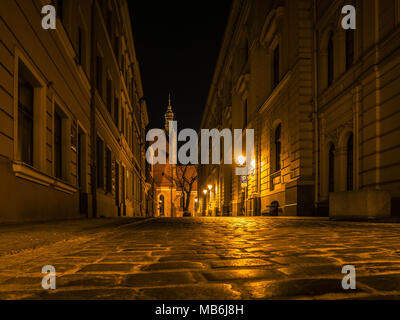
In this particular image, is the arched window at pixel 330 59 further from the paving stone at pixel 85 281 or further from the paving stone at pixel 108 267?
the paving stone at pixel 85 281

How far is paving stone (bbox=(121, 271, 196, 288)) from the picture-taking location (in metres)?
2.04

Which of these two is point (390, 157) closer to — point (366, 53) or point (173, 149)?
point (366, 53)

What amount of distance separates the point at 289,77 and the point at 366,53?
5421 mm

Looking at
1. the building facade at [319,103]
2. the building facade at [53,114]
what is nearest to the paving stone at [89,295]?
the building facade at [53,114]

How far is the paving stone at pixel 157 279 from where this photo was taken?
2041 millimetres

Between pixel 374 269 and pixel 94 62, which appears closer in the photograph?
pixel 374 269

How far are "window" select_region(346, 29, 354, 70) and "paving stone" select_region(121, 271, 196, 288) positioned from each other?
41.1 ft

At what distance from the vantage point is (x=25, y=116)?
772 cm

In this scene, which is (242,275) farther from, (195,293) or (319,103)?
(319,103)

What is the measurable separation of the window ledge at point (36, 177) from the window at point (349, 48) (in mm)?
10405

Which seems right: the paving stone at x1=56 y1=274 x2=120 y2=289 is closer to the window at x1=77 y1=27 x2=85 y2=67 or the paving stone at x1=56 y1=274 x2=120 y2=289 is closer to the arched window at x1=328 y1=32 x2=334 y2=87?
the window at x1=77 y1=27 x2=85 y2=67

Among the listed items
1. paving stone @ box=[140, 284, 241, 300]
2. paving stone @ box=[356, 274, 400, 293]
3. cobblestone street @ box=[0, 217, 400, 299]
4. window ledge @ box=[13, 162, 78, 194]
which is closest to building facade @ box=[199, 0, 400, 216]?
cobblestone street @ box=[0, 217, 400, 299]

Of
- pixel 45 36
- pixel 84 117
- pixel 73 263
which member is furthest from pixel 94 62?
pixel 73 263
